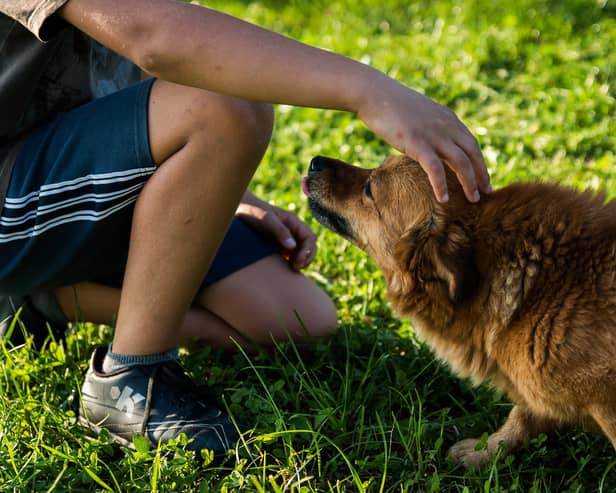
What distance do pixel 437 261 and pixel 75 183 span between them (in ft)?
3.88

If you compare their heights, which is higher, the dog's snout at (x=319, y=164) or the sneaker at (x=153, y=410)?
the dog's snout at (x=319, y=164)

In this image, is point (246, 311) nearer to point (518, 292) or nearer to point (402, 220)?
point (402, 220)

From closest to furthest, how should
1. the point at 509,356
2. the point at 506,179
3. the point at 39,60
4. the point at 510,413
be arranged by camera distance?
the point at 509,356 < the point at 39,60 < the point at 510,413 < the point at 506,179

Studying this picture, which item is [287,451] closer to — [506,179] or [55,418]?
[55,418]

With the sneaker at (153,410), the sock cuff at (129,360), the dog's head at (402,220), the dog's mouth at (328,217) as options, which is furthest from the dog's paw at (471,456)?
the sock cuff at (129,360)

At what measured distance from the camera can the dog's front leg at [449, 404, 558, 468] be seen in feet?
8.30

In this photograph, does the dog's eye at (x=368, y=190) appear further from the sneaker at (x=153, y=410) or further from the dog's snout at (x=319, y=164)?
the sneaker at (x=153, y=410)

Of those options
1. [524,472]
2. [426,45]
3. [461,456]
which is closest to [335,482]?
[461,456]

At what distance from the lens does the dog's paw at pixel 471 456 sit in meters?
2.53

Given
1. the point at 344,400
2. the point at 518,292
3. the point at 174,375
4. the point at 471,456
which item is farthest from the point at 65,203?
the point at 471,456

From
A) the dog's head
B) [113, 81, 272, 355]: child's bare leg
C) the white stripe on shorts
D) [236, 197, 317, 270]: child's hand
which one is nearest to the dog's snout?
the dog's head

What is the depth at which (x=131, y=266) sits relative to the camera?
2582mm

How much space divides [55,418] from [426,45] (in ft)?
13.8

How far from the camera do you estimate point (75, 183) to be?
2516mm
